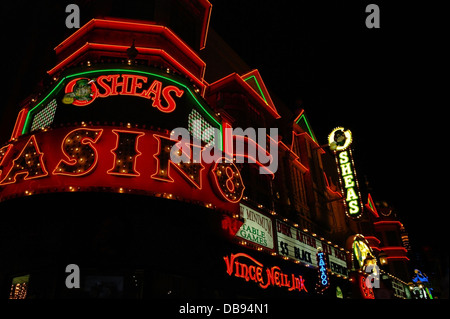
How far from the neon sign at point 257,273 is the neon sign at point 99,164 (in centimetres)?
344

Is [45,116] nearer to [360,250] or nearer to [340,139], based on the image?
[340,139]

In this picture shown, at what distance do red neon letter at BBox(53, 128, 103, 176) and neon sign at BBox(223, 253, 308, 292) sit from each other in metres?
6.17

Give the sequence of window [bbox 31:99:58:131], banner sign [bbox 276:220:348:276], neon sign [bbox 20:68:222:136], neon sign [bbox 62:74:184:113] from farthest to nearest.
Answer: banner sign [bbox 276:220:348:276] < window [bbox 31:99:58:131] < neon sign [bbox 20:68:222:136] < neon sign [bbox 62:74:184:113]

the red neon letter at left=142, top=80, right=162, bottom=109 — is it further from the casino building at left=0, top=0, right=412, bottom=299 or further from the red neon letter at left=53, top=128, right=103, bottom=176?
the red neon letter at left=53, top=128, right=103, bottom=176

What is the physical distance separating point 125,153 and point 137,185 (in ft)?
3.55

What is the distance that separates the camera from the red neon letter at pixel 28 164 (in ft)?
31.2

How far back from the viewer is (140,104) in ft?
39.3

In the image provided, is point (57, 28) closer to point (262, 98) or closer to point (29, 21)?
point (29, 21)

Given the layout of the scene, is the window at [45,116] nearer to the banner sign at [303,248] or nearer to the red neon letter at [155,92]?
the red neon letter at [155,92]

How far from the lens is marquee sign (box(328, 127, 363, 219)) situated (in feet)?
66.2

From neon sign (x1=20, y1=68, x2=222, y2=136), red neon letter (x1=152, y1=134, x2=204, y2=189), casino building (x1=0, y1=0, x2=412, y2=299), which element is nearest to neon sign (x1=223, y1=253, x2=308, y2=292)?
casino building (x1=0, y1=0, x2=412, y2=299)

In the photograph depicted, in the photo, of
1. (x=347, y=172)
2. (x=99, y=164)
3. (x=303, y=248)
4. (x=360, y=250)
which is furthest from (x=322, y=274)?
(x=99, y=164)

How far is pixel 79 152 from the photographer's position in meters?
9.52

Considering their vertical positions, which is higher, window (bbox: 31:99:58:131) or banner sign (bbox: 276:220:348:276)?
window (bbox: 31:99:58:131)
